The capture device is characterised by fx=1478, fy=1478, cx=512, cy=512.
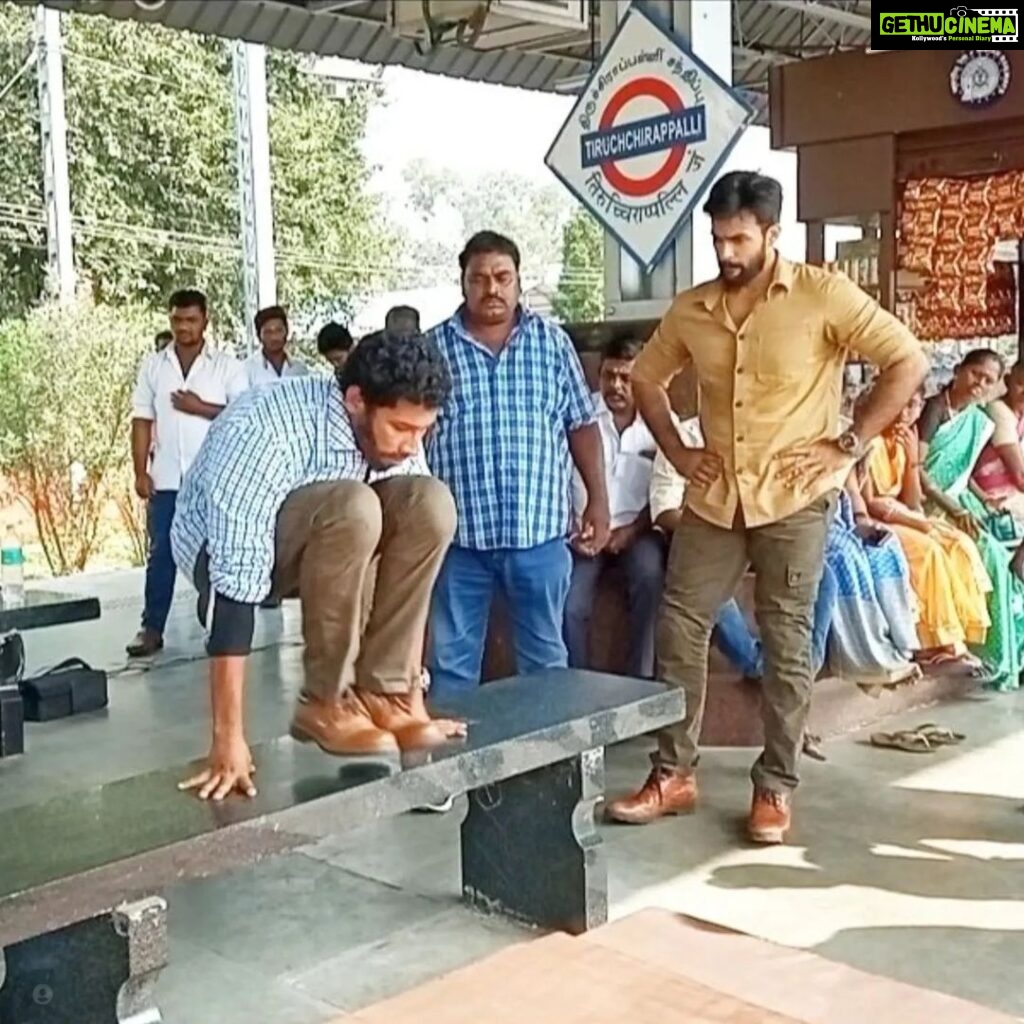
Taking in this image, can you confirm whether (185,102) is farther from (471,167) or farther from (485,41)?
(485,41)

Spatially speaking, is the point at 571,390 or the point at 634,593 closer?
the point at 571,390

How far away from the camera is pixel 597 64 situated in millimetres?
4375

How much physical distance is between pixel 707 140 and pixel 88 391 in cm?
816

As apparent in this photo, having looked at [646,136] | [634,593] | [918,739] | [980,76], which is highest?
[980,76]

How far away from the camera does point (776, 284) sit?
3.45 metres

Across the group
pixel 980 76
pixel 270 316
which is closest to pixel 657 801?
pixel 270 316

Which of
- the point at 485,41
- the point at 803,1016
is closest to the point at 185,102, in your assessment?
the point at 485,41

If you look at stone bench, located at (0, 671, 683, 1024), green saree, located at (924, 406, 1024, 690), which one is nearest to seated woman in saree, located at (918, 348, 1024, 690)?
green saree, located at (924, 406, 1024, 690)

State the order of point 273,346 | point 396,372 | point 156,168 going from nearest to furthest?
point 396,372, point 273,346, point 156,168

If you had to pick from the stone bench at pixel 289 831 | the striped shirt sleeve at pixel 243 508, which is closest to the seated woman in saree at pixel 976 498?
the stone bench at pixel 289 831

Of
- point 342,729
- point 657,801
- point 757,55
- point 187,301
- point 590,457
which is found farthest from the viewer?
point 757,55

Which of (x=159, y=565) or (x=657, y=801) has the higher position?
(x=159, y=565)

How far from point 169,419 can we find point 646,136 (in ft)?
8.83

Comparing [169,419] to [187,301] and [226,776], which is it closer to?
[187,301]
